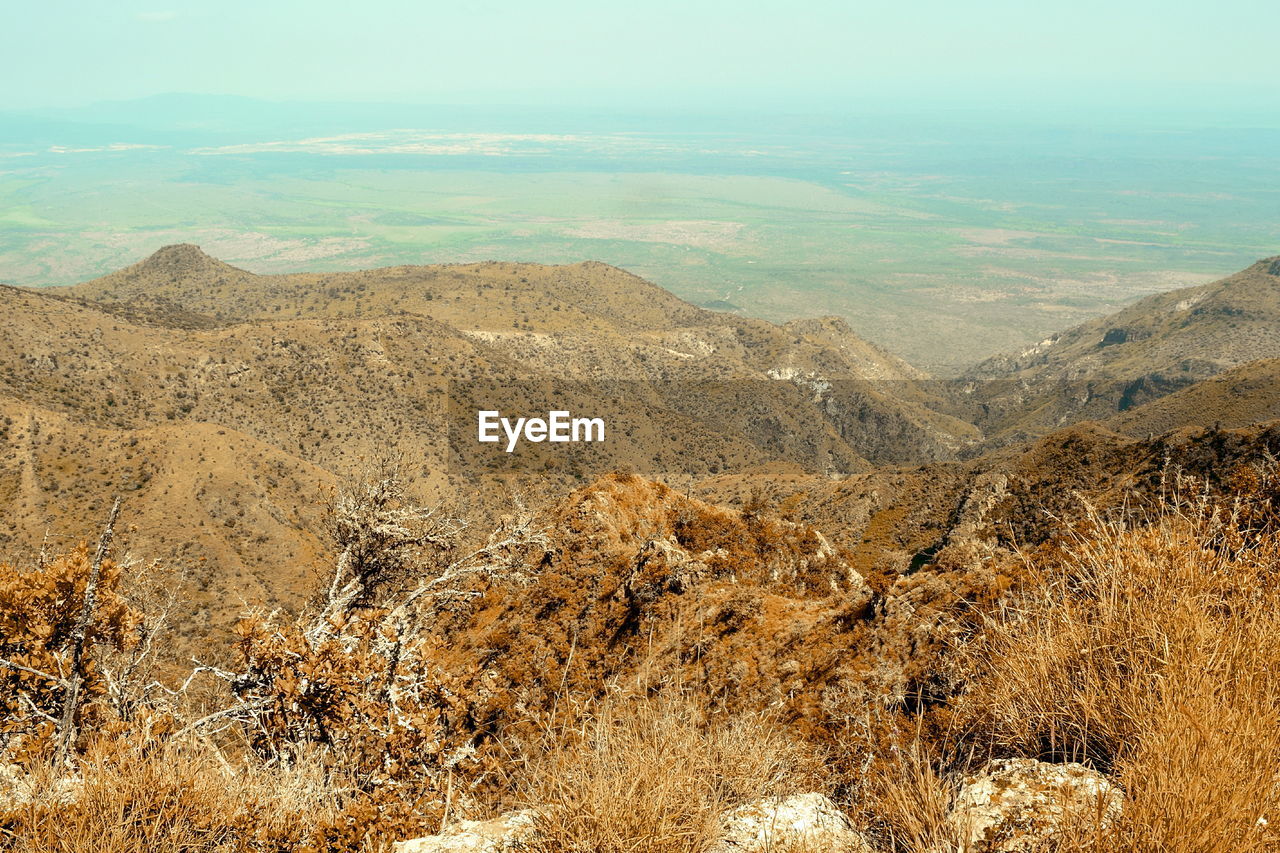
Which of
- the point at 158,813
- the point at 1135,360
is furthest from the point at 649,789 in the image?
the point at 1135,360

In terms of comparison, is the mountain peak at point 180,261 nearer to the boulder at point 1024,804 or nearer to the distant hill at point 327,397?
the distant hill at point 327,397

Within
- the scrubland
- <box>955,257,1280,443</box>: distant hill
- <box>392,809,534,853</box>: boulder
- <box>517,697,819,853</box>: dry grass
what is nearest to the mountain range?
<box>955,257,1280,443</box>: distant hill

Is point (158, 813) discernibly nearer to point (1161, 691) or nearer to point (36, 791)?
point (36, 791)

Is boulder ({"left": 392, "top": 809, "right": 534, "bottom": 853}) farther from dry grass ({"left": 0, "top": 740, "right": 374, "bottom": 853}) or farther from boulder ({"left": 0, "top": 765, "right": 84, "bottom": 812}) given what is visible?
boulder ({"left": 0, "top": 765, "right": 84, "bottom": 812})

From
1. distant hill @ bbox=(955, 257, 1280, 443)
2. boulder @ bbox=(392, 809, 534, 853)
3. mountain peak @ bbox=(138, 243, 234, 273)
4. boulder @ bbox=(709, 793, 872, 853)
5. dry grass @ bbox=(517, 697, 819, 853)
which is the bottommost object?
distant hill @ bbox=(955, 257, 1280, 443)

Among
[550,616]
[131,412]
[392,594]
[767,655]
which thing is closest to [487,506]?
[131,412]

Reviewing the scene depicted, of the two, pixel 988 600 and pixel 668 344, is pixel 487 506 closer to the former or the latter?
pixel 988 600
